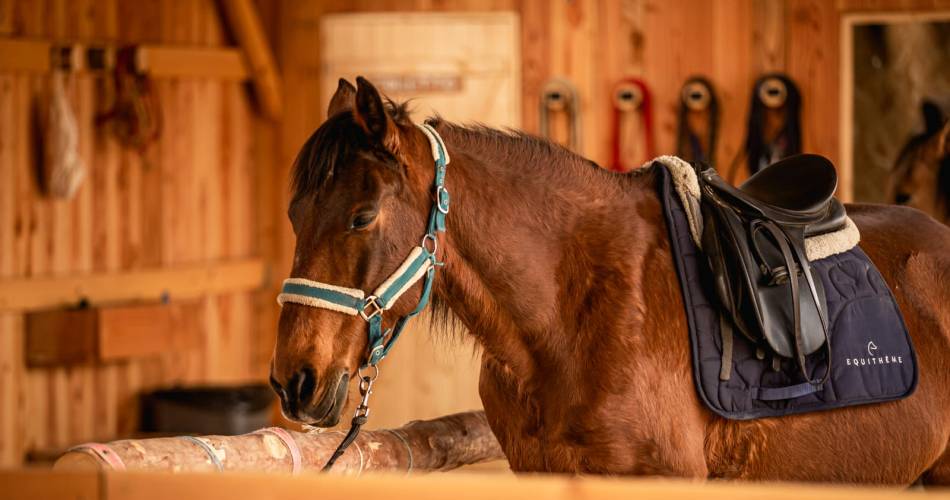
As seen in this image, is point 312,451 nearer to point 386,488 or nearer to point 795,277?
point 386,488

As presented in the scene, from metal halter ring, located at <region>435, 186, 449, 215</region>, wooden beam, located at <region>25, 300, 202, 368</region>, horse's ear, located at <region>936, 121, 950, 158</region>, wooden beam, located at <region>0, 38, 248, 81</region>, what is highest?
wooden beam, located at <region>0, 38, 248, 81</region>

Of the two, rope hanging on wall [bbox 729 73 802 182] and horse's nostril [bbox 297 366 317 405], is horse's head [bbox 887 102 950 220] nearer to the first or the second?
rope hanging on wall [bbox 729 73 802 182]

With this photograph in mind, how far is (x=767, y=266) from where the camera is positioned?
1918 mm

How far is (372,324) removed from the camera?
1.77 meters

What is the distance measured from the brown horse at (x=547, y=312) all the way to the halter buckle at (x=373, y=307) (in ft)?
0.08

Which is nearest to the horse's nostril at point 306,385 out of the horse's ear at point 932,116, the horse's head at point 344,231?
the horse's head at point 344,231

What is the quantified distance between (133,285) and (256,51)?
138 centimetres

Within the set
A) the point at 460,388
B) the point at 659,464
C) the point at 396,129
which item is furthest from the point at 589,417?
the point at 460,388

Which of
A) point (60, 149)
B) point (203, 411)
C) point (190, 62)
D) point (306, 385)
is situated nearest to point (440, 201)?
point (306, 385)

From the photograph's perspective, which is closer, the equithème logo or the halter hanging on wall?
the equithème logo

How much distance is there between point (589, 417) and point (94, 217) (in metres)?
3.90

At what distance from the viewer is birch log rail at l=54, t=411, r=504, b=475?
174cm

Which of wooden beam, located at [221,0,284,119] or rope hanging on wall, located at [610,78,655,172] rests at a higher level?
wooden beam, located at [221,0,284,119]

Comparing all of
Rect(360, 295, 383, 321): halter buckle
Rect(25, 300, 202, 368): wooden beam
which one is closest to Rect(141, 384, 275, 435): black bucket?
Rect(25, 300, 202, 368): wooden beam
